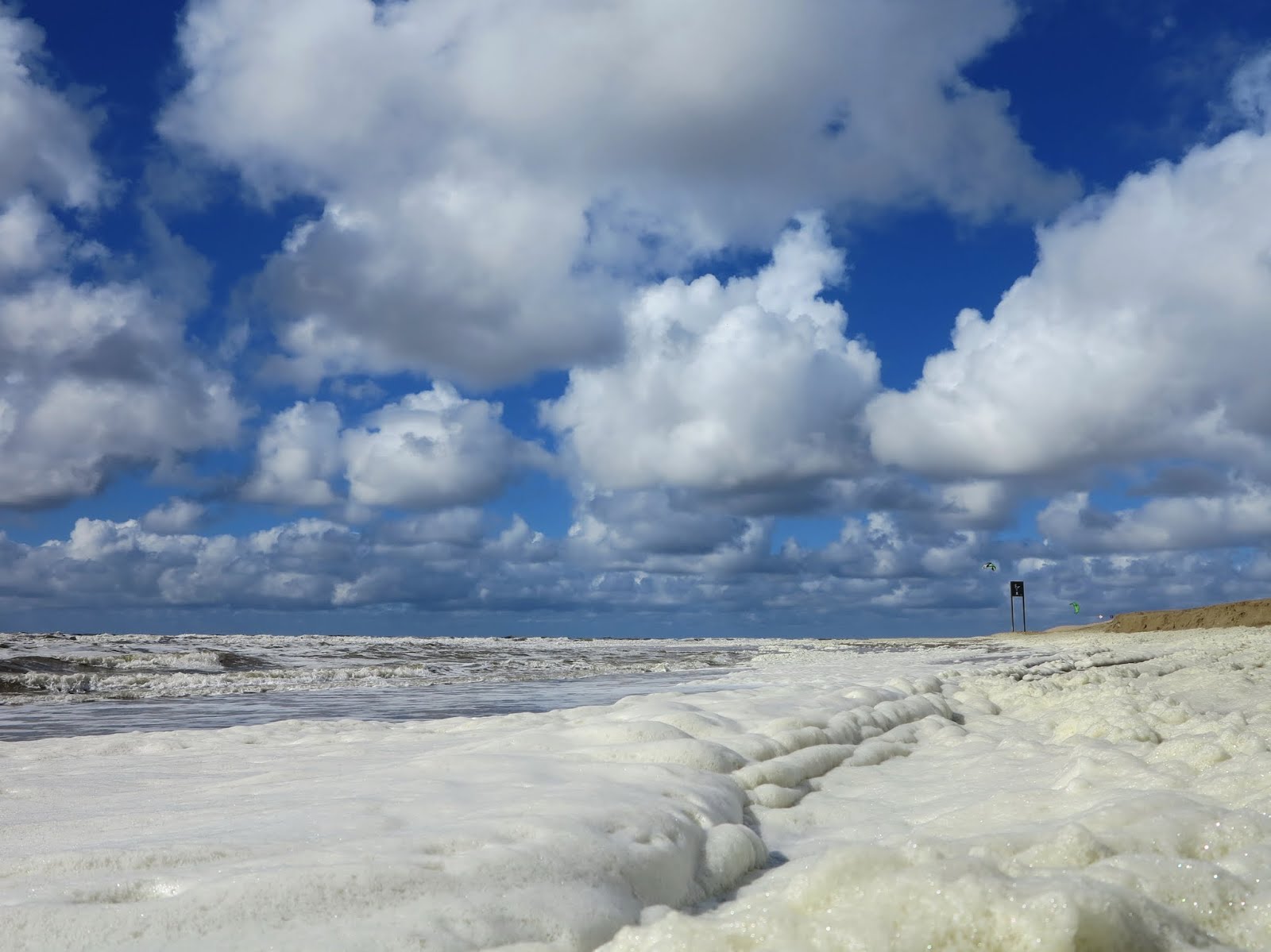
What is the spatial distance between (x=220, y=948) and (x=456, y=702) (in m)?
10.0

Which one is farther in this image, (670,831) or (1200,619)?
(1200,619)

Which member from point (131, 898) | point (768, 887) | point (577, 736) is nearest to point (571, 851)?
point (768, 887)

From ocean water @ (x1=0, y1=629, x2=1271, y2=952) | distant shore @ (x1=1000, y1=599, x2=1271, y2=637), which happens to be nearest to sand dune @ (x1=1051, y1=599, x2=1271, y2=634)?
distant shore @ (x1=1000, y1=599, x2=1271, y2=637)

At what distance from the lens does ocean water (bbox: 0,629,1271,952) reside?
265cm

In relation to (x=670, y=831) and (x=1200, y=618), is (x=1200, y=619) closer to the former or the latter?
(x=1200, y=618)

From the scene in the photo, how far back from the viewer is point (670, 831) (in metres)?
3.82

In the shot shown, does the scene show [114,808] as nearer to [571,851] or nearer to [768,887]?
[571,851]

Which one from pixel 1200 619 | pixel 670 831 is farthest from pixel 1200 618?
pixel 670 831

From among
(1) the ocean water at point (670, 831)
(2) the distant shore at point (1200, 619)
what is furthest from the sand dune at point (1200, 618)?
(1) the ocean water at point (670, 831)

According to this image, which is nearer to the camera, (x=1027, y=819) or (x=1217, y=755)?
(x=1027, y=819)

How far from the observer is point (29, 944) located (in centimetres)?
Result: 265

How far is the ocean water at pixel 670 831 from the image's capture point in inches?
104

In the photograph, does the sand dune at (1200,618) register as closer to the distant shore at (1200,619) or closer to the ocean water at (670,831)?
the distant shore at (1200,619)

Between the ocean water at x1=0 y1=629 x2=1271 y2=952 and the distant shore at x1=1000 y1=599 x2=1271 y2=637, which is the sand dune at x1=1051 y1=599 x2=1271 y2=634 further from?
the ocean water at x1=0 y1=629 x2=1271 y2=952
